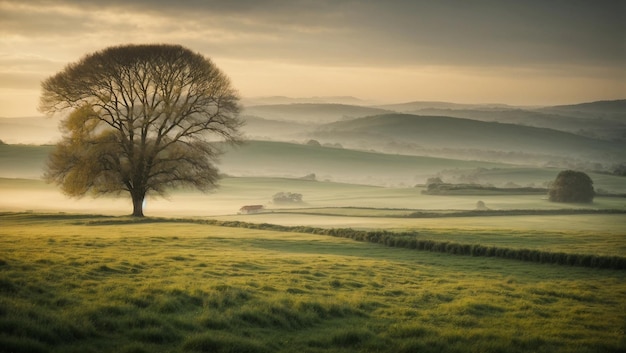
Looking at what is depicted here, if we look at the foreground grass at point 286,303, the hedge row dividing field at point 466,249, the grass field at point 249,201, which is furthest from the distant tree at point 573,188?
the foreground grass at point 286,303

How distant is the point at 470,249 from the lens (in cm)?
3111

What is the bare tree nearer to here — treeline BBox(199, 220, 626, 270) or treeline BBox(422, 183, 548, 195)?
treeline BBox(199, 220, 626, 270)

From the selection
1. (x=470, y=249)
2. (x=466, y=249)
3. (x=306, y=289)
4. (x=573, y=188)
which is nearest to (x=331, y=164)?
(x=573, y=188)

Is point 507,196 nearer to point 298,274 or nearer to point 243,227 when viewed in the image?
point 243,227

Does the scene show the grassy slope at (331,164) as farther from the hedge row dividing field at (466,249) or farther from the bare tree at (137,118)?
the hedge row dividing field at (466,249)

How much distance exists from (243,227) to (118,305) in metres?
29.7

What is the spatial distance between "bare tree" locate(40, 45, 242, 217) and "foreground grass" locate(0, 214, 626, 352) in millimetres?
18804

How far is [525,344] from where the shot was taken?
13969 millimetres

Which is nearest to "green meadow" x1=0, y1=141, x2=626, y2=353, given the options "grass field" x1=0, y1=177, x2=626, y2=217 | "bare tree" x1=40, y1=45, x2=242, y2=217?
"bare tree" x1=40, y1=45, x2=242, y2=217

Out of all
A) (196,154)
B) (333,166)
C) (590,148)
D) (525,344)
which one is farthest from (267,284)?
(590,148)

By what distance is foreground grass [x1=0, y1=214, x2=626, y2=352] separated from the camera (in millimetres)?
12875

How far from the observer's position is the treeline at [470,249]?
26828 mm

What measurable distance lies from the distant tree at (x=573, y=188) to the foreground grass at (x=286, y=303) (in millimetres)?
40101

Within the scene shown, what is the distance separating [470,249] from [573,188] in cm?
3838
